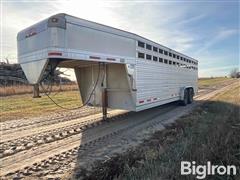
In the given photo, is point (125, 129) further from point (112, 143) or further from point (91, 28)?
point (91, 28)

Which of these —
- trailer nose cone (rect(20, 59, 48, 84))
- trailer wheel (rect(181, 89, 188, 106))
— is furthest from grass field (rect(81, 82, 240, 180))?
trailer wheel (rect(181, 89, 188, 106))

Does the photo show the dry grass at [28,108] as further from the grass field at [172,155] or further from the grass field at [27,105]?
the grass field at [172,155]

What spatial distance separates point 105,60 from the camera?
638 centimetres

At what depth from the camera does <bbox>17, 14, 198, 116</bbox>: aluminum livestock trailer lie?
529 centimetres

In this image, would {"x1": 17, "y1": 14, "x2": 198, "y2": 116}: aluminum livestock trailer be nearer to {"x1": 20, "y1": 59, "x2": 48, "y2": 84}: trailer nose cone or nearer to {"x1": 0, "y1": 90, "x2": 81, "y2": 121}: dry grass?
A: {"x1": 20, "y1": 59, "x2": 48, "y2": 84}: trailer nose cone

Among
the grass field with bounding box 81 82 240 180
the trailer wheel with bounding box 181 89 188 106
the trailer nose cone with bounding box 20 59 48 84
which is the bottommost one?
the grass field with bounding box 81 82 240 180

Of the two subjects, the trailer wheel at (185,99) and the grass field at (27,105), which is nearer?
the grass field at (27,105)

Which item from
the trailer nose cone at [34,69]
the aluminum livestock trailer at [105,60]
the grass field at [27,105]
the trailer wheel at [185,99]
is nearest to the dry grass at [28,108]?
the grass field at [27,105]

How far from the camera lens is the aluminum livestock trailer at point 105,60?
529 cm

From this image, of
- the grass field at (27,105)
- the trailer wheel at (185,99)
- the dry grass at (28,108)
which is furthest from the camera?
the trailer wheel at (185,99)

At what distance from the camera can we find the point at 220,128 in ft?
20.3

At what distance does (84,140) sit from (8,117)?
4.98 meters

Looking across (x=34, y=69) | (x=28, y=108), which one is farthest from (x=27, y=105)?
(x=34, y=69)

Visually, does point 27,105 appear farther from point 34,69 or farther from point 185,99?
point 185,99
